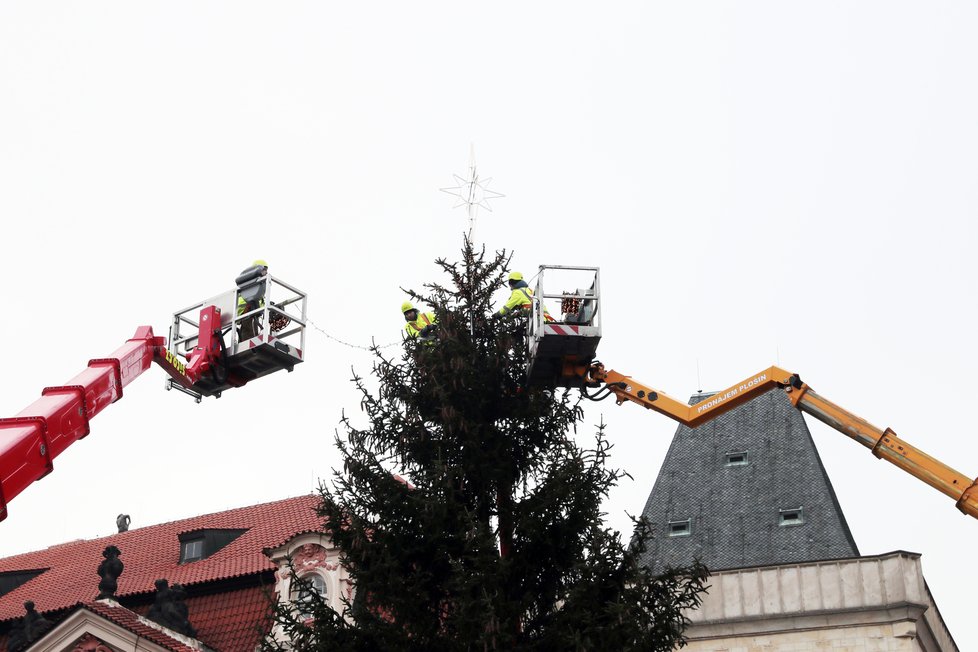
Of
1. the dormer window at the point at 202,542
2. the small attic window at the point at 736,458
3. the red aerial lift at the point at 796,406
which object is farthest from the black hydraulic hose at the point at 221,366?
the small attic window at the point at 736,458

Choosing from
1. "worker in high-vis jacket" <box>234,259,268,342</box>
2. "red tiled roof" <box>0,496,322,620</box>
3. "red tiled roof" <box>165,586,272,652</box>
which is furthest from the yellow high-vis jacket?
"red tiled roof" <box>165,586,272,652</box>

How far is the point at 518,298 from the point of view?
2448cm

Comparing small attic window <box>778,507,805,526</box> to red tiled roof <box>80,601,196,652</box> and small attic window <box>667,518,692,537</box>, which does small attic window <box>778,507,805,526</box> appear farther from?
red tiled roof <box>80,601,196,652</box>

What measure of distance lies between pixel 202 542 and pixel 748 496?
15.5 metres

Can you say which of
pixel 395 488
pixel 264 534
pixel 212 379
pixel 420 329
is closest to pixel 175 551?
pixel 264 534

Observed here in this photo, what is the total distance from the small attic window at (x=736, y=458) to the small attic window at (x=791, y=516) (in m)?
2.91

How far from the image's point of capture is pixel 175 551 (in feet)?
133

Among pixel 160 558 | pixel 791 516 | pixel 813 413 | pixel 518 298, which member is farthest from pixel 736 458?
pixel 518 298

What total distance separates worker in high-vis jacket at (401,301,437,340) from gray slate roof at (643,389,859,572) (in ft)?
51.0

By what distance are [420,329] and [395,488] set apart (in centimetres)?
411

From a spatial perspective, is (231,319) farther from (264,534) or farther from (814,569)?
(814,569)

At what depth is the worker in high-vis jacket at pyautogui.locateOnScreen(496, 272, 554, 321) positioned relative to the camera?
24.2 metres

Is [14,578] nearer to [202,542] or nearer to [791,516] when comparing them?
[202,542]

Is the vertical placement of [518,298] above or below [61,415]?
above
